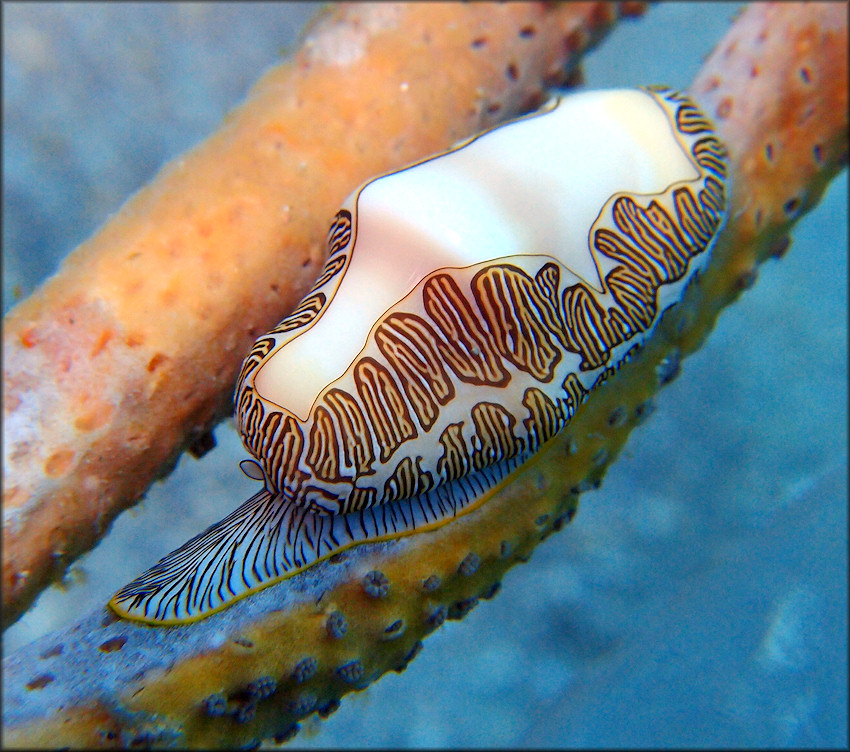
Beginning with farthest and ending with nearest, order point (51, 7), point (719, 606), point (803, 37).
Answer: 1. point (719, 606)
2. point (51, 7)
3. point (803, 37)

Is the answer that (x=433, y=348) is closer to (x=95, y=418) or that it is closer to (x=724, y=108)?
(x=95, y=418)

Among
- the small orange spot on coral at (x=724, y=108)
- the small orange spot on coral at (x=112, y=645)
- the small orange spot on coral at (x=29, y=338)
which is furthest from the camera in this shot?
the small orange spot on coral at (x=724, y=108)

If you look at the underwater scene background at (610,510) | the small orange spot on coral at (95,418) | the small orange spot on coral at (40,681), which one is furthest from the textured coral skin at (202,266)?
the underwater scene background at (610,510)

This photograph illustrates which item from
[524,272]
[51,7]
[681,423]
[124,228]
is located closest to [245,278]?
[124,228]

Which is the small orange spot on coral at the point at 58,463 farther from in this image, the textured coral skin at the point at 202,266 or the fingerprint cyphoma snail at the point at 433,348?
the fingerprint cyphoma snail at the point at 433,348

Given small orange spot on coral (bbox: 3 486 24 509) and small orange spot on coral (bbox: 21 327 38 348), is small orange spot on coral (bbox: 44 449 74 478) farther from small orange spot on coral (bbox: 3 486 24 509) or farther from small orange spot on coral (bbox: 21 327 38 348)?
small orange spot on coral (bbox: 21 327 38 348)

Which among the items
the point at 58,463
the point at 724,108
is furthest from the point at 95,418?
the point at 724,108

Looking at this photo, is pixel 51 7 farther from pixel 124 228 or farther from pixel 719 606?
pixel 719 606

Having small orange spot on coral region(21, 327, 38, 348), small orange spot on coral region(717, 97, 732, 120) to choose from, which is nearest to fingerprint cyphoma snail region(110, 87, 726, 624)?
small orange spot on coral region(21, 327, 38, 348)
